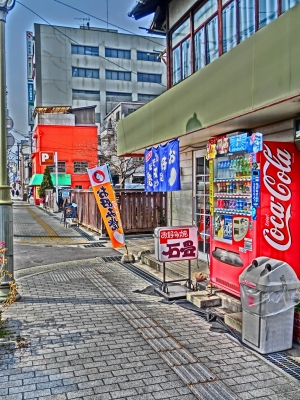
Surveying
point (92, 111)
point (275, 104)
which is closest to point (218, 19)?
point (275, 104)

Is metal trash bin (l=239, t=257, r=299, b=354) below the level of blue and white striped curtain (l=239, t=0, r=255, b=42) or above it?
below

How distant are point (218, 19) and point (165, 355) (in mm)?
6751

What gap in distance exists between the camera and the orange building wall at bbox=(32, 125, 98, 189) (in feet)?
150

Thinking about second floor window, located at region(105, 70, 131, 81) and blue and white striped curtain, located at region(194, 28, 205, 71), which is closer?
blue and white striped curtain, located at region(194, 28, 205, 71)

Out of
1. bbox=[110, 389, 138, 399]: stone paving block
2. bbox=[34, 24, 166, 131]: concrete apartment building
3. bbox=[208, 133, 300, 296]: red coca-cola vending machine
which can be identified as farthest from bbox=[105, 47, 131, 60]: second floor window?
→ bbox=[110, 389, 138, 399]: stone paving block

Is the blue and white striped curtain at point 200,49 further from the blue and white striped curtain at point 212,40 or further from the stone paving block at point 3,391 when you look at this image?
the stone paving block at point 3,391

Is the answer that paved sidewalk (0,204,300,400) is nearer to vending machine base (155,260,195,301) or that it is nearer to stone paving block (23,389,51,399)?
stone paving block (23,389,51,399)

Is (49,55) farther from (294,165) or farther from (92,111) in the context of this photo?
(294,165)

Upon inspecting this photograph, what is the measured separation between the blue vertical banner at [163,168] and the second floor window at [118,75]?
56.6m

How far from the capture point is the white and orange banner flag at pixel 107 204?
10648 millimetres

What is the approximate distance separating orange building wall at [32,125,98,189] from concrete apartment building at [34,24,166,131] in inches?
615

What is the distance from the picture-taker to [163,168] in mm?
9531

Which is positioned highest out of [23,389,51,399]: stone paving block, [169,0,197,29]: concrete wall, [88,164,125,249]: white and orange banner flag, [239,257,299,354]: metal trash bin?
[169,0,197,29]: concrete wall

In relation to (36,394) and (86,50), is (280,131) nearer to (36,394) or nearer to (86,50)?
(36,394)
